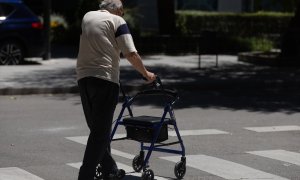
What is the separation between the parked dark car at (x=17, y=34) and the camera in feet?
71.0

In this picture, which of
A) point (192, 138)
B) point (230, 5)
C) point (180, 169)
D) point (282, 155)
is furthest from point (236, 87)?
point (230, 5)

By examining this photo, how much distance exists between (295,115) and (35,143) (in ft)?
16.7

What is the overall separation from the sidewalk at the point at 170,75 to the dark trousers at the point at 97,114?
899 cm

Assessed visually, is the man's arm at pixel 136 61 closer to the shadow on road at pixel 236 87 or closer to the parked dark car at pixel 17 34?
the shadow on road at pixel 236 87

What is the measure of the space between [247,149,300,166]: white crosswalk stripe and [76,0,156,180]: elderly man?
2.86 meters

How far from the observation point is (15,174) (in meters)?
8.68

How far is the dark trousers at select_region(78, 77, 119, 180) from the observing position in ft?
25.1

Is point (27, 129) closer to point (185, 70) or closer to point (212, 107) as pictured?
point (212, 107)

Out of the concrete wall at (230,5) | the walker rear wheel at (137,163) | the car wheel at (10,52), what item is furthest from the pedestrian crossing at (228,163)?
the concrete wall at (230,5)

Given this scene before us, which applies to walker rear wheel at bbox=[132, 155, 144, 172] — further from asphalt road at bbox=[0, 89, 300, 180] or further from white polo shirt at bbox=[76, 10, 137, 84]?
white polo shirt at bbox=[76, 10, 137, 84]

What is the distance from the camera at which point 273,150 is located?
10.5 metres

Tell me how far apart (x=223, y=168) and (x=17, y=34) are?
1339 centimetres

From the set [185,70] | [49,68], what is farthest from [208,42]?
[49,68]

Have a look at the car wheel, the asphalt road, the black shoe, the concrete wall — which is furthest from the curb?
the concrete wall
